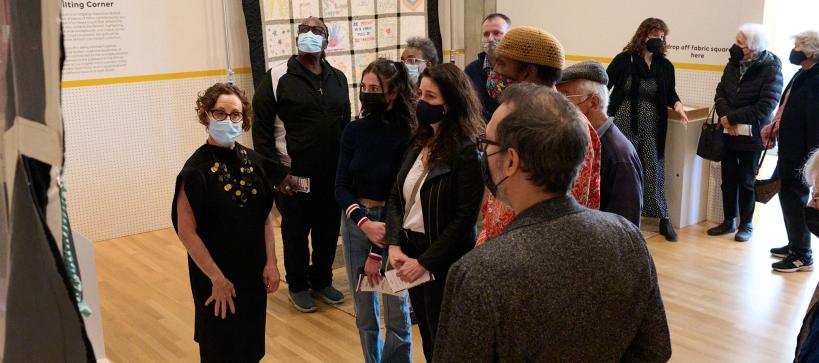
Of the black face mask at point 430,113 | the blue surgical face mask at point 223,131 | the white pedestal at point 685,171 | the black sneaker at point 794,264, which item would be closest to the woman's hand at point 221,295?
the blue surgical face mask at point 223,131

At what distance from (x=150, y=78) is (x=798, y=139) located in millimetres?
4631

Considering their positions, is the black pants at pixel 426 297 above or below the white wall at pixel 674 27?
below

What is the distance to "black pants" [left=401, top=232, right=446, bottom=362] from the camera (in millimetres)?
2699

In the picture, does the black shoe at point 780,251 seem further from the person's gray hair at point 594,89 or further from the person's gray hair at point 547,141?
the person's gray hair at point 547,141

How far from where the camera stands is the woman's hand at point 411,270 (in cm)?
268

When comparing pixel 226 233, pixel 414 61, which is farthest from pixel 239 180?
pixel 414 61

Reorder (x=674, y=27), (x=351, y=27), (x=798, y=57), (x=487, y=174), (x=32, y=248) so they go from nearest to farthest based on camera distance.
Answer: (x=32, y=248) < (x=487, y=174) < (x=798, y=57) < (x=674, y=27) < (x=351, y=27)

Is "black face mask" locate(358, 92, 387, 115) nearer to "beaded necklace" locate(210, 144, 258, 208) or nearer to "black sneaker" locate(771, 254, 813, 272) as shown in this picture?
"beaded necklace" locate(210, 144, 258, 208)

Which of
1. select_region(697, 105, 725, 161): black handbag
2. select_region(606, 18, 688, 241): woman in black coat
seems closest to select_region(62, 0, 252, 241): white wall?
select_region(606, 18, 688, 241): woman in black coat

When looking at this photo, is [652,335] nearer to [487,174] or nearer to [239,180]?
[487,174]

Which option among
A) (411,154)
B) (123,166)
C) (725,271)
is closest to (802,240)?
(725,271)

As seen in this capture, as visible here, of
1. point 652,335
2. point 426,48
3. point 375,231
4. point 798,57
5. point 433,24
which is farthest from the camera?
point 433,24

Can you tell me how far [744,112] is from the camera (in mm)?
5289

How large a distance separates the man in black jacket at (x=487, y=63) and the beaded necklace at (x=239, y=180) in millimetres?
1848
